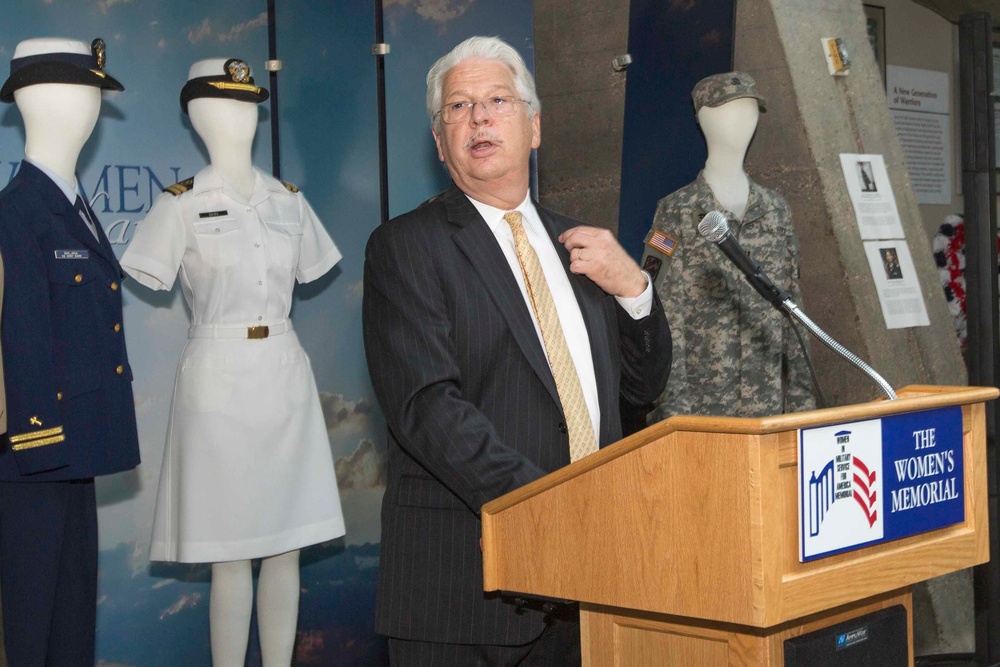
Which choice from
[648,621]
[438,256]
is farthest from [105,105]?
[648,621]

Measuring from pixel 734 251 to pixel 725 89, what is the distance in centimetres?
236

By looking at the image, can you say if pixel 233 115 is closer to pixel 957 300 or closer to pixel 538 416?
pixel 538 416

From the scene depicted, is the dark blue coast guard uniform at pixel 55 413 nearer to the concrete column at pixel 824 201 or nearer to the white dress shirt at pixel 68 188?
the white dress shirt at pixel 68 188

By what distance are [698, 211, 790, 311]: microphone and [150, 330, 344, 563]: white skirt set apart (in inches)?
68.8

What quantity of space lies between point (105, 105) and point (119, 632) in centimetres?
157

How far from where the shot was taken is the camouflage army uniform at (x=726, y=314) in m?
3.85

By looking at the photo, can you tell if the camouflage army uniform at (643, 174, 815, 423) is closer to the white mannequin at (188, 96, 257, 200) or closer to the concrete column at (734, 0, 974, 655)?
the concrete column at (734, 0, 974, 655)

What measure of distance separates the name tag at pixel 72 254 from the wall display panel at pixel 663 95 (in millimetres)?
2187

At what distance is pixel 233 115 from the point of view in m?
3.19

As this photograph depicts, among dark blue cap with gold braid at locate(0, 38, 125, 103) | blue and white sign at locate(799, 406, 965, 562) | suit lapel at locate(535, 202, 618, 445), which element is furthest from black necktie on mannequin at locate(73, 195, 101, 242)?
blue and white sign at locate(799, 406, 965, 562)

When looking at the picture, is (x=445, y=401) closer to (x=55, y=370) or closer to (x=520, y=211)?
(x=520, y=211)

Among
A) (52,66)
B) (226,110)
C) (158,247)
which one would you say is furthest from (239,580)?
(52,66)

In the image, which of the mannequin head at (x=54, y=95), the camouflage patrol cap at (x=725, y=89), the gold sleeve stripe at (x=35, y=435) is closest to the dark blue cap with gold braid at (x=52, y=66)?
the mannequin head at (x=54, y=95)

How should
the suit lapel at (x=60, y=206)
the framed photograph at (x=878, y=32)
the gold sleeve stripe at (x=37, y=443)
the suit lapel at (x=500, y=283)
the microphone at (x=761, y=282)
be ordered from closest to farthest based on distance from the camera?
1. the microphone at (x=761, y=282)
2. the suit lapel at (x=500, y=283)
3. the gold sleeve stripe at (x=37, y=443)
4. the suit lapel at (x=60, y=206)
5. the framed photograph at (x=878, y=32)
